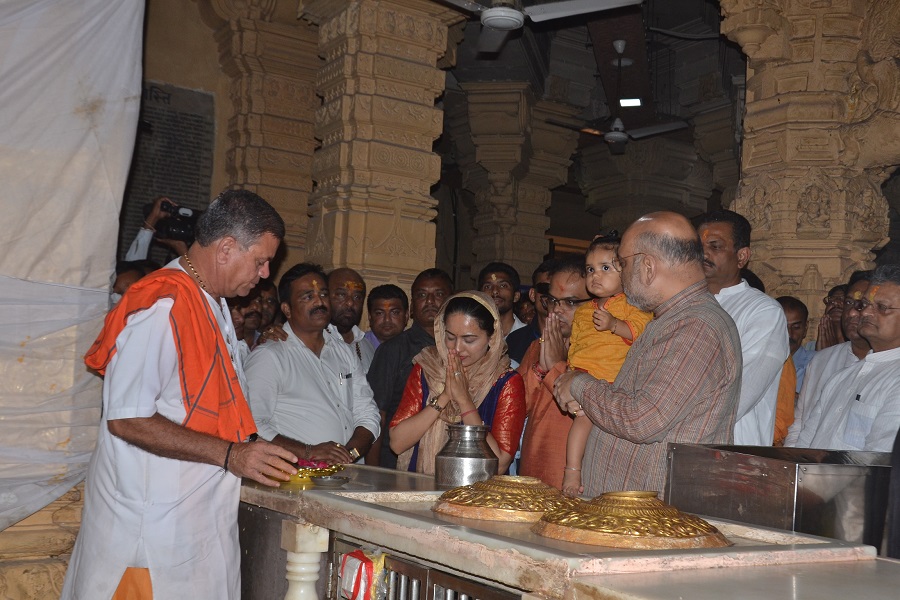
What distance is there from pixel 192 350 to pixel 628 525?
1.43m

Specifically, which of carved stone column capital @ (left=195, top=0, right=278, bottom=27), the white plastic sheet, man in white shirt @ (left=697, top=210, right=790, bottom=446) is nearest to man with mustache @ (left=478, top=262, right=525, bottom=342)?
man in white shirt @ (left=697, top=210, right=790, bottom=446)

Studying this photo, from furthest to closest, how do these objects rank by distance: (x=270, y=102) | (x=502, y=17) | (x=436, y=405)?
1. (x=270, y=102)
2. (x=502, y=17)
3. (x=436, y=405)

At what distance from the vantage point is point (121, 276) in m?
5.21

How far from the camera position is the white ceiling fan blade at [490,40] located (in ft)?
29.0

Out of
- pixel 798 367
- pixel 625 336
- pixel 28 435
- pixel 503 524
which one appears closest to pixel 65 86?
pixel 28 435

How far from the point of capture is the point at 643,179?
12.4 m

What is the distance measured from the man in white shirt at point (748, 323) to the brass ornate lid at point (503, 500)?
1.40 metres

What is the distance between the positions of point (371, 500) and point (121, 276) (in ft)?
12.1

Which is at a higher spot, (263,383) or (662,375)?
(662,375)

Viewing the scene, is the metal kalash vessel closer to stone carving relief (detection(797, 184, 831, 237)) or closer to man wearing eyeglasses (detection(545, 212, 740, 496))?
man wearing eyeglasses (detection(545, 212, 740, 496))

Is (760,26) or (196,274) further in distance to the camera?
(760,26)

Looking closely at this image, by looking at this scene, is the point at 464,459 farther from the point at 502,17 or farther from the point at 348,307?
the point at 502,17

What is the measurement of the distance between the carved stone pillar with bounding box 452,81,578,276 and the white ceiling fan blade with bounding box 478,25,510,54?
41.3 inches

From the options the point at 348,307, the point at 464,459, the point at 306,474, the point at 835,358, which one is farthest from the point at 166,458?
the point at 835,358
